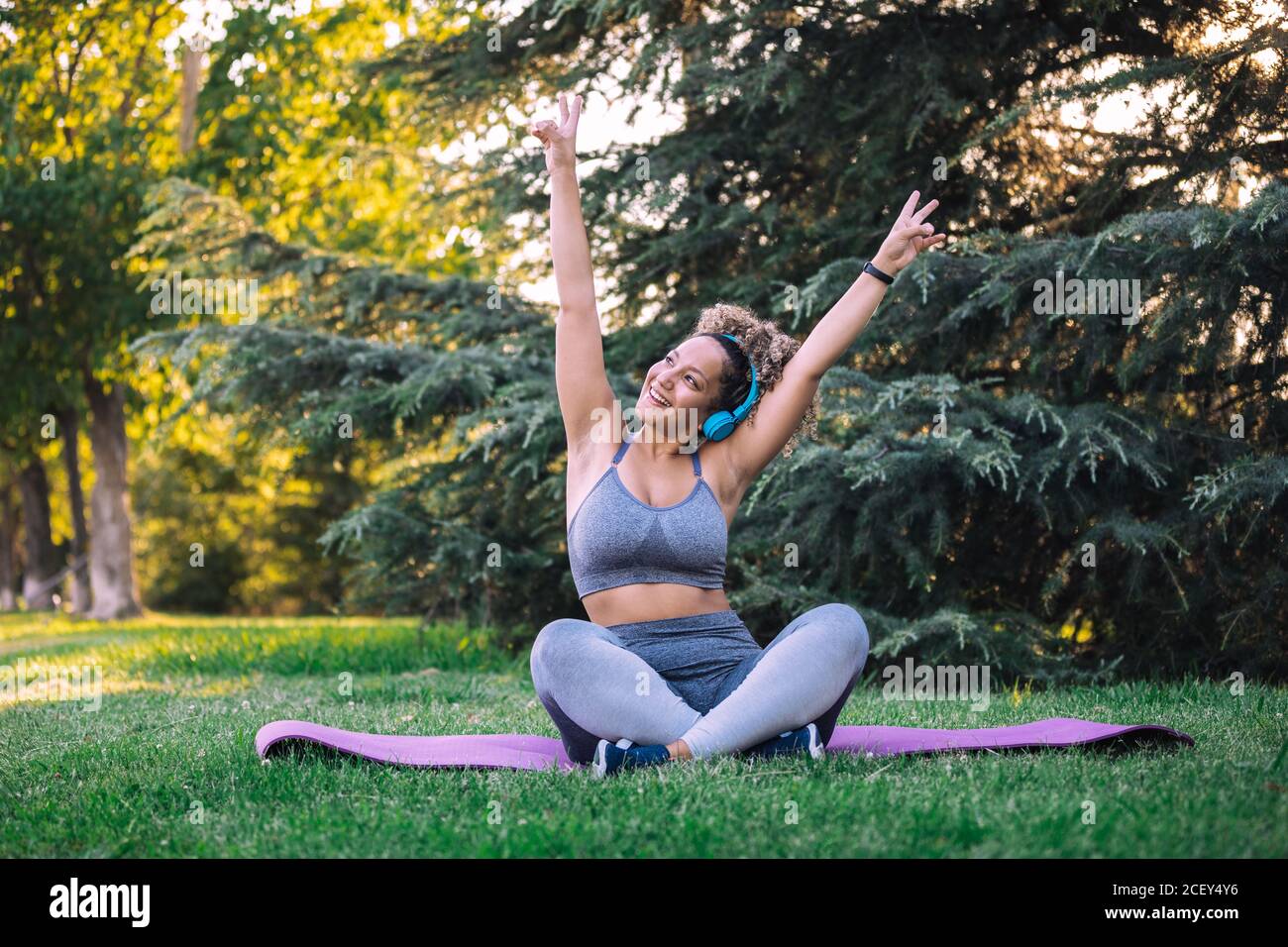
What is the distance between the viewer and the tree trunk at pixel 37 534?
699 inches

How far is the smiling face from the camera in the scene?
3.62 m

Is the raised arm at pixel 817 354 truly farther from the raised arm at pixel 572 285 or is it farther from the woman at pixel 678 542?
the raised arm at pixel 572 285

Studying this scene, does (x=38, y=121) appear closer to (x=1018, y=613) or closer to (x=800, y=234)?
(x=800, y=234)

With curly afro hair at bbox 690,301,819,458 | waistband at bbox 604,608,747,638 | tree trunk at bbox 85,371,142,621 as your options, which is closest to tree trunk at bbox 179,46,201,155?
tree trunk at bbox 85,371,142,621

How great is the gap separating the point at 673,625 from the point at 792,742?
50 cm

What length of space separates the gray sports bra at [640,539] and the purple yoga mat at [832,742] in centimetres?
57

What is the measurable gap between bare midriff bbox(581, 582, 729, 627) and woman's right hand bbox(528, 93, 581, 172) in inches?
51.3

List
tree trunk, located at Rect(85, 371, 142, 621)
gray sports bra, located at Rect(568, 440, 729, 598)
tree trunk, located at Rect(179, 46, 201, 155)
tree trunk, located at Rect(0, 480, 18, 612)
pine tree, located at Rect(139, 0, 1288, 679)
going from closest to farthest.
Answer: gray sports bra, located at Rect(568, 440, 729, 598), pine tree, located at Rect(139, 0, 1288, 679), tree trunk, located at Rect(179, 46, 201, 155), tree trunk, located at Rect(85, 371, 142, 621), tree trunk, located at Rect(0, 480, 18, 612)

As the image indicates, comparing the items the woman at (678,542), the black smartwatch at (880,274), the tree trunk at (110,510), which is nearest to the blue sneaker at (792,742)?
the woman at (678,542)

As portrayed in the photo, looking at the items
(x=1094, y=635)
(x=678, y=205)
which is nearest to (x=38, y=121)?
(x=678, y=205)

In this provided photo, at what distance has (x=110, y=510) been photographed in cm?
1368

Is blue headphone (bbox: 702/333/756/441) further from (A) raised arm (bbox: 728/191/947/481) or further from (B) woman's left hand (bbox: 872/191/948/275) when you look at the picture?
(B) woman's left hand (bbox: 872/191/948/275)

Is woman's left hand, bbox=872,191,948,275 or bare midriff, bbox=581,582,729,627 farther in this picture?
woman's left hand, bbox=872,191,948,275
